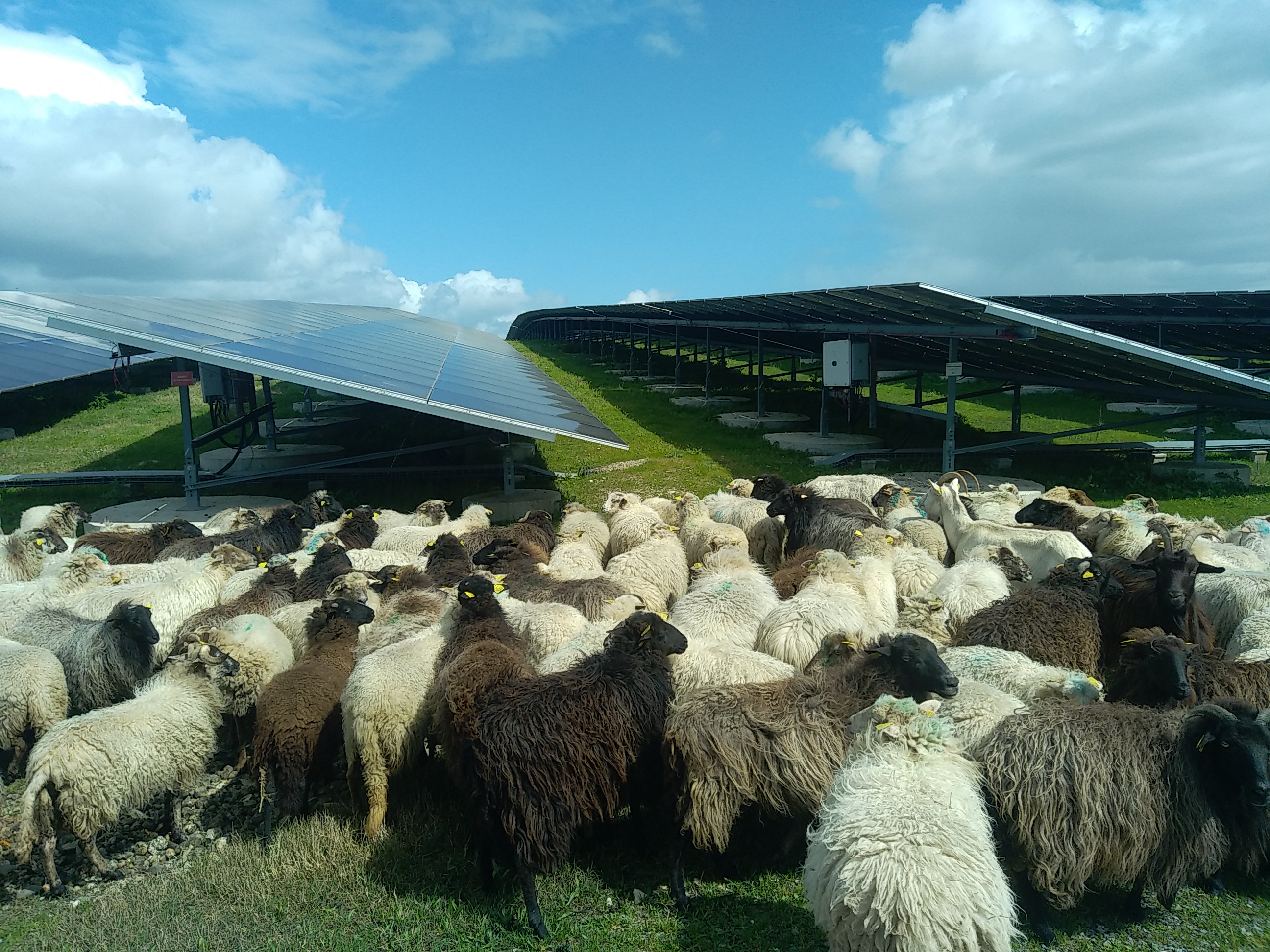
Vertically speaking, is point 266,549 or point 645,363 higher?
point 645,363

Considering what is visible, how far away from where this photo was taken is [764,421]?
23.8 meters

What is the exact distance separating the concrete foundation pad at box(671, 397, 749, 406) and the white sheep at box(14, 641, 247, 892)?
23764mm

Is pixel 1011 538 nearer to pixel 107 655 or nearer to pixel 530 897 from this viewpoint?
pixel 530 897

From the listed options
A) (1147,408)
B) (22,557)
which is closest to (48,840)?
(22,557)

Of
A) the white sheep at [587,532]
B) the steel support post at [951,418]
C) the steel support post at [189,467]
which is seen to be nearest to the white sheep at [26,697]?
the white sheep at [587,532]

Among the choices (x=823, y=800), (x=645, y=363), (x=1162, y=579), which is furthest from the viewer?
(x=645, y=363)

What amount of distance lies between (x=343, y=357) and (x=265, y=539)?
5.19 metres

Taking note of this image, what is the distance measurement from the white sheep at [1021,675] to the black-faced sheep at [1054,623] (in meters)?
0.23

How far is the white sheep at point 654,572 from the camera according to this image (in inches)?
311

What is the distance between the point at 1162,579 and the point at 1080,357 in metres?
10.9

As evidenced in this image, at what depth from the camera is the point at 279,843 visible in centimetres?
508

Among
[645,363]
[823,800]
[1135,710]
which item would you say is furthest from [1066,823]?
[645,363]

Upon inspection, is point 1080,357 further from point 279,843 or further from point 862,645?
point 279,843

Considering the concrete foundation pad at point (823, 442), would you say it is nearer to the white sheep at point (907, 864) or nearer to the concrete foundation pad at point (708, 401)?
the concrete foundation pad at point (708, 401)
